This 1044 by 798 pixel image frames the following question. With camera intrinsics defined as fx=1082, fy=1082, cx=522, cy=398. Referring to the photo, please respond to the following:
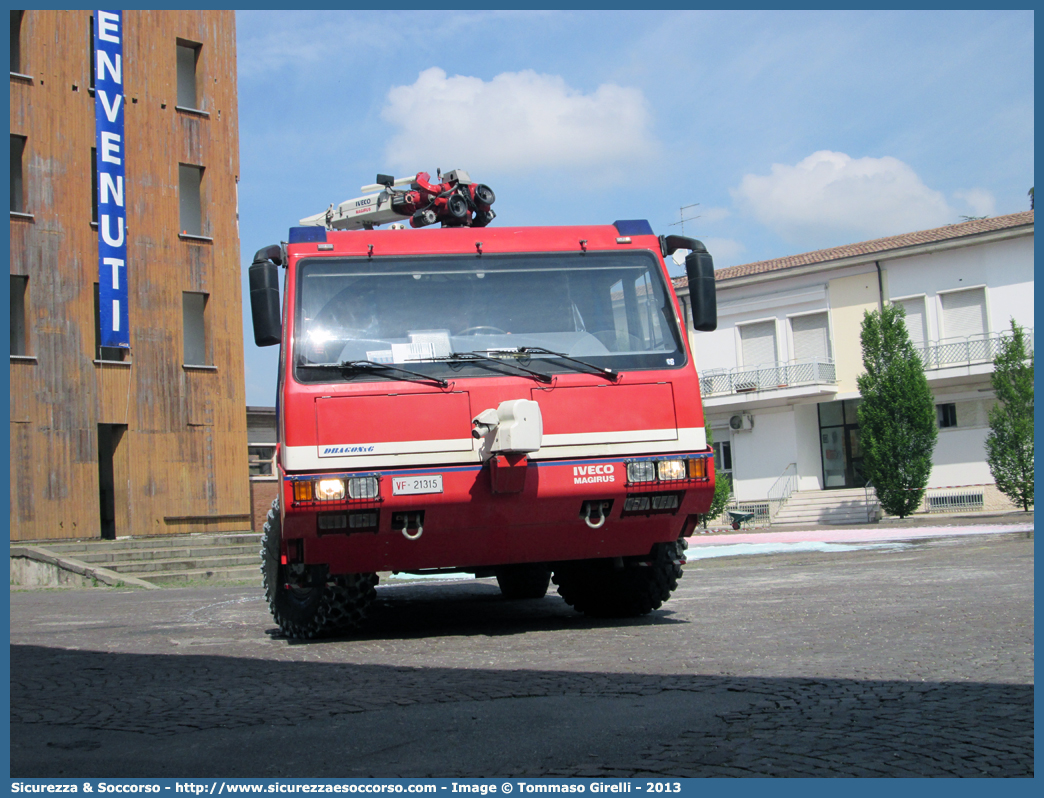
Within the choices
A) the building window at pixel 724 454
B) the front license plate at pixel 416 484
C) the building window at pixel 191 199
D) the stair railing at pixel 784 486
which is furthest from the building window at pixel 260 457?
the front license plate at pixel 416 484

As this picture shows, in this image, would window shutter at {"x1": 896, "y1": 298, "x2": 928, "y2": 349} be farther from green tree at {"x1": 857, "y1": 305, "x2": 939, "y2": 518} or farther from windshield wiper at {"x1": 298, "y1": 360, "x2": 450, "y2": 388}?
windshield wiper at {"x1": 298, "y1": 360, "x2": 450, "y2": 388}

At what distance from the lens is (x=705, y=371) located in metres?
41.8

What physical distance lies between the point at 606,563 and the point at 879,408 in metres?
28.1

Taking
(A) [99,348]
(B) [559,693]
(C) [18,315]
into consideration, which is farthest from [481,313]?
(C) [18,315]

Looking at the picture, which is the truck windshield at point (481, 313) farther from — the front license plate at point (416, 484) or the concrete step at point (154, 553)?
the concrete step at point (154, 553)

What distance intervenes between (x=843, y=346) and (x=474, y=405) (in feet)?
111

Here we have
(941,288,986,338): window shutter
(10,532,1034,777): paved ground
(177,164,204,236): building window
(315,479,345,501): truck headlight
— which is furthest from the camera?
(941,288,986,338): window shutter

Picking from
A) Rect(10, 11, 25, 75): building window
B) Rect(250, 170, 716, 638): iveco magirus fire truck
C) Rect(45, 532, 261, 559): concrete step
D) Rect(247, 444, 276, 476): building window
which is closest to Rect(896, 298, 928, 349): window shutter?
Rect(247, 444, 276, 476): building window

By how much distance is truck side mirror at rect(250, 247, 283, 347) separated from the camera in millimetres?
7461

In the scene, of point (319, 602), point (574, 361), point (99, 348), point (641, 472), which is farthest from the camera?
point (99, 348)

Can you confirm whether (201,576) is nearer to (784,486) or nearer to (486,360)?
(486,360)

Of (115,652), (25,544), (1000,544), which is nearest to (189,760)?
(115,652)

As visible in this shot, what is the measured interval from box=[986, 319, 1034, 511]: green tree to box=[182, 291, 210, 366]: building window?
23.4 m

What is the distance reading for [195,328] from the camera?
25.1 meters
